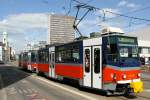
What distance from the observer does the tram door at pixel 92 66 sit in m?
18.7

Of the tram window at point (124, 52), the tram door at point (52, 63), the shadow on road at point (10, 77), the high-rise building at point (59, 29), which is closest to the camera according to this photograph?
the tram window at point (124, 52)

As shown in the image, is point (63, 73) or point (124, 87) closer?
point (124, 87)

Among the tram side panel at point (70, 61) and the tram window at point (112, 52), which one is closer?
the tram window at point (112, 52)

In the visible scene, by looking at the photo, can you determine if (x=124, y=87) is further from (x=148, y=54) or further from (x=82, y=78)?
(x=148, y=54)

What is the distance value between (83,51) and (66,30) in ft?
97.1

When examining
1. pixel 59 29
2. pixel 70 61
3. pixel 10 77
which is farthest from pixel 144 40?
pixel 70 61

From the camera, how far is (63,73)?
83.0 ft

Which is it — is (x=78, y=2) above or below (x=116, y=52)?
above

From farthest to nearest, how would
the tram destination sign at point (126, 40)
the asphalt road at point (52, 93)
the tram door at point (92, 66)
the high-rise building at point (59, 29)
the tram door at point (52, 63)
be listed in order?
→ the high-rise building at point (59, 29), the tram door at point (52, 63), the tram door at point (92, 66), the tram destination sign at point (126, 40), the asphalt road at point (52, 93)

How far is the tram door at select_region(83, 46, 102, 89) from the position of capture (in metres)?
18.7

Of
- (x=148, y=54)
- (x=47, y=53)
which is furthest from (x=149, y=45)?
(x=47, y=53)

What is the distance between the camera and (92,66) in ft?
63.9

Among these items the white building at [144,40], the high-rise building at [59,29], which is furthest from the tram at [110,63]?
the white building at [144,40]

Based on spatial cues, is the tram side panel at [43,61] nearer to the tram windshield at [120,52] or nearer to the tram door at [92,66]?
the tram door at [92,66]
